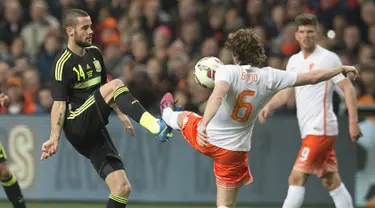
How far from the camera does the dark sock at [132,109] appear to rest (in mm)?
8070

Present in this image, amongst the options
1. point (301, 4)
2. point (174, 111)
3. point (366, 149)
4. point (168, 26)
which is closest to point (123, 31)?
point (168, 26)

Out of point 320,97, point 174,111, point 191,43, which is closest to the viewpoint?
point 174,111

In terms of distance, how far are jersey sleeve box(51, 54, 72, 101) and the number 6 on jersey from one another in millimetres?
1598

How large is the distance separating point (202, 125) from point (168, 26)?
752 cm

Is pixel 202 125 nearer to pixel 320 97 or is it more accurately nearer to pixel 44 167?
pixel 320 97

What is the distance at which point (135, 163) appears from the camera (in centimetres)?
1234

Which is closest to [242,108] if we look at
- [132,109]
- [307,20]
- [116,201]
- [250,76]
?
[250,76]

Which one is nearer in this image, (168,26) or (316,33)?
(316,33)

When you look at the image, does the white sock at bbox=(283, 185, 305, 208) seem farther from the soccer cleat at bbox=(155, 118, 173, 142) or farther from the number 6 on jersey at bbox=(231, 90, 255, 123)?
the soccer cleat at bbox=(155, 118, 173, 142)

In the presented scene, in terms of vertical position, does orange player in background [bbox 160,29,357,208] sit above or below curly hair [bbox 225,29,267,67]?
below

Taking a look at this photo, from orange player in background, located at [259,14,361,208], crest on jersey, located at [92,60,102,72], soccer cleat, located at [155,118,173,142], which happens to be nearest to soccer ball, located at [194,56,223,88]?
soccer cleat, located at [155,118,173,142]

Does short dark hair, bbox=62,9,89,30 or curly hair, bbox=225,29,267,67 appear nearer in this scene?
curly hair, bbox=225,29,267,67

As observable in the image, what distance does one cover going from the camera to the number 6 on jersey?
7.81 m

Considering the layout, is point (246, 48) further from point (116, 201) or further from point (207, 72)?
point (116, 201)
